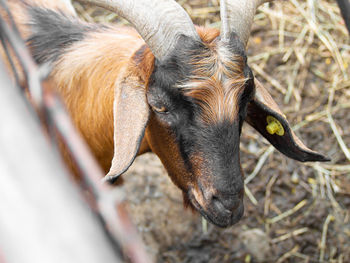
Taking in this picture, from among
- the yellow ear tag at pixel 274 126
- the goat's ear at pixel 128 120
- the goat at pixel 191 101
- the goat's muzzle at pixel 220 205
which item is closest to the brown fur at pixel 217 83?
the goat at pixel 191 101

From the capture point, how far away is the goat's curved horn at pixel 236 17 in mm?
2885

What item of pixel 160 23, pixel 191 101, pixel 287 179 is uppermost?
pixel 160 23

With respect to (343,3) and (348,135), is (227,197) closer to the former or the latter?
(343,3)

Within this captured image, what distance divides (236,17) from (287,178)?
2.77m

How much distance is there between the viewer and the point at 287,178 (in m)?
5.27

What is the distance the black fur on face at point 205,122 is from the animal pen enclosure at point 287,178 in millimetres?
2048

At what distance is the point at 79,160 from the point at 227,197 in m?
2.08

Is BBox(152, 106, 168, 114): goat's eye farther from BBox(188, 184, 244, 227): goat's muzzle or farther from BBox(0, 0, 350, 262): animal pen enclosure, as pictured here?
BBox(0, 0, 350, 262): animal pen enclosure

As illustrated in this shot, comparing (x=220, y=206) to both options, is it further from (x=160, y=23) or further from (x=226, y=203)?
(x=160, y=23)

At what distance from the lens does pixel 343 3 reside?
8.43 feet

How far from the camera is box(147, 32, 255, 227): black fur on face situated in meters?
2.78

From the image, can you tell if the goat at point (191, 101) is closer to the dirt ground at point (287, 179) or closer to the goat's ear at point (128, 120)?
the goat's ear at point (128, 120)

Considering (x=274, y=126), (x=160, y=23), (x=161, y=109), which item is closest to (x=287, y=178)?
(x=274, y=126)

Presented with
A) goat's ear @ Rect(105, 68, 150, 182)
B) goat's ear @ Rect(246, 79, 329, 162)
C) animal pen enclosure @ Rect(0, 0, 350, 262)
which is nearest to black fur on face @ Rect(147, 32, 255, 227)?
goat's ear @ Rect(105, 68, 150, 182)
